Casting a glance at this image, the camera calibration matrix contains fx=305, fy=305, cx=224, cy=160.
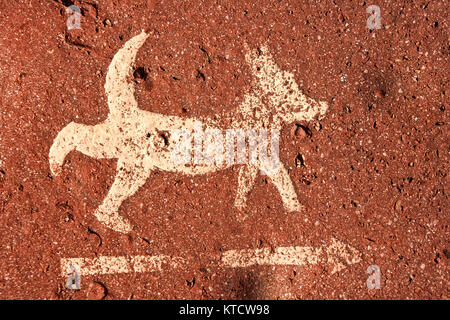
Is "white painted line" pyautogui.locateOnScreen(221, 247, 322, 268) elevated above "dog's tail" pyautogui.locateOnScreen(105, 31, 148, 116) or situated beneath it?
situated beneath

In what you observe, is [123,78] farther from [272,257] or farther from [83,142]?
[272,257]

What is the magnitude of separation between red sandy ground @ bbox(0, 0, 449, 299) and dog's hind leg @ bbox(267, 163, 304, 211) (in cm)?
5

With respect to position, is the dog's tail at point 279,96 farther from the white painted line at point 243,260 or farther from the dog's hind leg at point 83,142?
the dog's hind leg at point 83,142

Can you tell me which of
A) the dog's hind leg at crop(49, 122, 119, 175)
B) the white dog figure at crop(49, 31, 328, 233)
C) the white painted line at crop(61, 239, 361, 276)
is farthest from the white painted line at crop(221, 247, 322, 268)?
the dog's hind leg at crop(49, 122, 119, 175)

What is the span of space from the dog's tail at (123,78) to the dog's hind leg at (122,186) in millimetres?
400

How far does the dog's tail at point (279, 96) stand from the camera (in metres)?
2.27

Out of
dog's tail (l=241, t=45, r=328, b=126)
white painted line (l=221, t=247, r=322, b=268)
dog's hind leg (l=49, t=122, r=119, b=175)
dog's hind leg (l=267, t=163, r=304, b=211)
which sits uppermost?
dog's tail (l=241, t=45, r=328, b=126)

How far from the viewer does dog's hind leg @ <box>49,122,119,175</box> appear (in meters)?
2.21

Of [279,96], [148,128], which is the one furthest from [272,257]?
[148,128]

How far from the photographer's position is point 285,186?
2270mm

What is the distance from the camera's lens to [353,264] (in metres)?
2.30

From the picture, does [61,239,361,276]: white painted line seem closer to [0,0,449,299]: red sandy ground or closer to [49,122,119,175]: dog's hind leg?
[0,0,449,299]: red sandy ground
